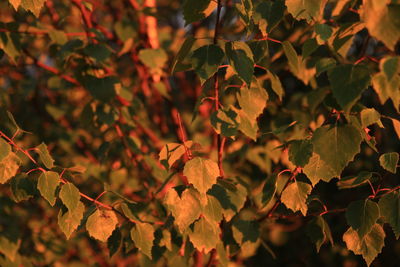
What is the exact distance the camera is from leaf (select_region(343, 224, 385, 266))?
1.30 meters

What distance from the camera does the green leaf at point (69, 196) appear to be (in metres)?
1.26

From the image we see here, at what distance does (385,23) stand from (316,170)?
1.53 feet

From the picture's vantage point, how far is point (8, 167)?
1.28m

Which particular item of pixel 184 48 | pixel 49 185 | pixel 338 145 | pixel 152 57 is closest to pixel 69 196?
pixel 49 185

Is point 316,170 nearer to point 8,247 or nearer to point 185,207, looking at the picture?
point 185,207

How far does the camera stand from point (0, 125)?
1.47m

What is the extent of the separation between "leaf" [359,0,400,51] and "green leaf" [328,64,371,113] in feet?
0.31

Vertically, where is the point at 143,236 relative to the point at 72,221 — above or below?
below

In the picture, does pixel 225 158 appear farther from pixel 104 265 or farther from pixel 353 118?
pixel 104 265

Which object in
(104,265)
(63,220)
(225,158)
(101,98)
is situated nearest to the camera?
(63,220)

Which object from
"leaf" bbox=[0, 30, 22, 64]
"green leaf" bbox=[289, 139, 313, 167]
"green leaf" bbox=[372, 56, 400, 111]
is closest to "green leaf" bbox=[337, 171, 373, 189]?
"green leaf" bbox=[289, 139, 313, 167]

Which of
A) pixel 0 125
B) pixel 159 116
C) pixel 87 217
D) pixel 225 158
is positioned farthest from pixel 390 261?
pixel 0 125

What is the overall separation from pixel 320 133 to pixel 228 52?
332mm

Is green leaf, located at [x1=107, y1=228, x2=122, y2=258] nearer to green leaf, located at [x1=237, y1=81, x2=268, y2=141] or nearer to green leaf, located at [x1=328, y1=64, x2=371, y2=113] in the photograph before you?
green leaf, located at [x1=237, y1=81, x2=268, y2=141]
